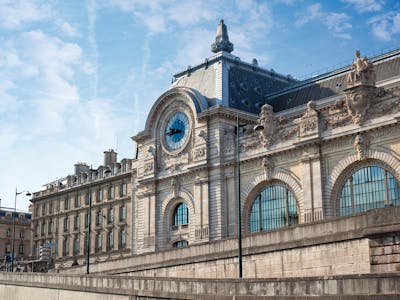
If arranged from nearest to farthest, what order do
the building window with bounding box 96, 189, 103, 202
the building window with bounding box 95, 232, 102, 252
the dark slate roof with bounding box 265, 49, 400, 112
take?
the dark slate roof with bounding box 265, 49, 400, 112 → the building window with bounding box 95, 232, 102, 252 → the building window with bounding box 96, 189, 103, 202

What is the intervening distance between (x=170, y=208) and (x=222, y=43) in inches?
665

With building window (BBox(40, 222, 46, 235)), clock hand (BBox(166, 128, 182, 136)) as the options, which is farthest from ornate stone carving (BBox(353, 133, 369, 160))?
building window (BBox(40, 222, 46, 235))

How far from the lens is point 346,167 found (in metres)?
45.5

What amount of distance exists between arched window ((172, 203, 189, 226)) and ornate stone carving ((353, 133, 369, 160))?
18850mm

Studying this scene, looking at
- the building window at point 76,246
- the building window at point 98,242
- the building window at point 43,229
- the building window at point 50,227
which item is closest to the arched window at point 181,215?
the building window at point 98,242

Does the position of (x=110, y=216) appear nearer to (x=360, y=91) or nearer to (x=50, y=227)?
(x=50, y=227)

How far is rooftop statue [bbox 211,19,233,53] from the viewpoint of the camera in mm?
64250

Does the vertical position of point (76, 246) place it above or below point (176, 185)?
below

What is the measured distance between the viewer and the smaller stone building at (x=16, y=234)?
347 feet

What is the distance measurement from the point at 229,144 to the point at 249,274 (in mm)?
23723

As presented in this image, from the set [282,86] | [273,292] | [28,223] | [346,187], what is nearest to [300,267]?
[273,292]

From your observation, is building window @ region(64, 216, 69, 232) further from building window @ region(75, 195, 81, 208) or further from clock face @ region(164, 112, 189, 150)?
clock face @ region(164, 112, 189, 150)

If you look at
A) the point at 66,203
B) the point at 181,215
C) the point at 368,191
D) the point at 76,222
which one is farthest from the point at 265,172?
the point at 66,203

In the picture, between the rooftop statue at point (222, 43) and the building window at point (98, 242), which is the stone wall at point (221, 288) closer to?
the rooftop statue at point (222, 43)
